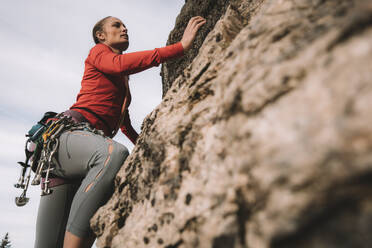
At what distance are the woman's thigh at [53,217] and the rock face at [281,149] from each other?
1414 mm

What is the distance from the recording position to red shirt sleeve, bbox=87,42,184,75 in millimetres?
3050

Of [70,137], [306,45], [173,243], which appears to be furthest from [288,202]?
[70,137]

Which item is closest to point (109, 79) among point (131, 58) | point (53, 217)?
point (131, 58)

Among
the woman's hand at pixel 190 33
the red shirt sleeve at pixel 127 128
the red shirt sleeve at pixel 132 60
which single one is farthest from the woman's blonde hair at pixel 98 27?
the woman's hand at pixel 190 33

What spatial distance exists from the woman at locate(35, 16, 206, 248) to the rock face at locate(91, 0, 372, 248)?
31.8 inches

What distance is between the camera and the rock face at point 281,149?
853 millimetres

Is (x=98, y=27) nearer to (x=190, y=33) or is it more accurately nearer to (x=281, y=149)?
(x=190, y=33)

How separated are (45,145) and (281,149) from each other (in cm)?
286

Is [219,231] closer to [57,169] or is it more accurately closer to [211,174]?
[211,174]

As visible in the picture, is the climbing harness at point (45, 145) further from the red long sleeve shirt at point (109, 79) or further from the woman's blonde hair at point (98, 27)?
the woman's blonde hair at point (98, 27)

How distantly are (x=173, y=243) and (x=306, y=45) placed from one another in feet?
4.69

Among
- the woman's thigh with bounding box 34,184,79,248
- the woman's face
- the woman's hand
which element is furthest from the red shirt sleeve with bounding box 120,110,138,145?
the woman's hand

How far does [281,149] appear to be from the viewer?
3.18ft

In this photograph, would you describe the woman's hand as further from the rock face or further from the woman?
the rock face
